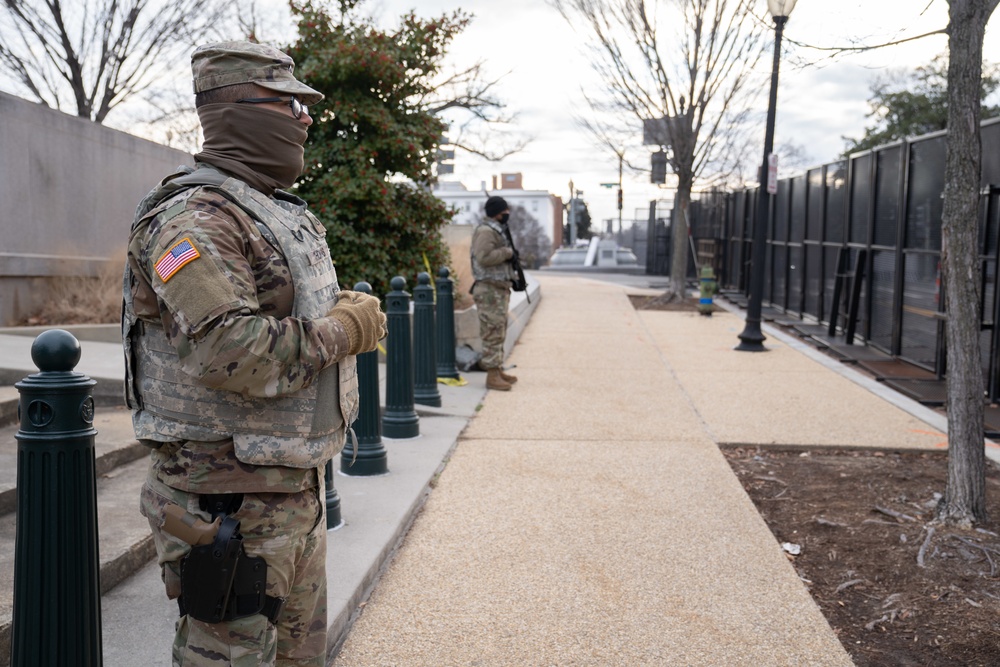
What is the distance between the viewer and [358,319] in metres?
2.28

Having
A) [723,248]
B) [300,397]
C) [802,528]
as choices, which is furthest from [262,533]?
[723,248]

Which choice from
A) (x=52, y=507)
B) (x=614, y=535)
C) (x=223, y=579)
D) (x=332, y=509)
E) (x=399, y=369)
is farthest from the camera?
(x=399, y=369)

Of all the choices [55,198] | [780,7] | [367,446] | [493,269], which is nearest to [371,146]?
[493,269]

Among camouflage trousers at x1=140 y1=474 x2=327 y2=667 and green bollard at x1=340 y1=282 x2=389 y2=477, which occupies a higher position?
camouflage trousers at x1=140 y1=474 x2=327 y2=667

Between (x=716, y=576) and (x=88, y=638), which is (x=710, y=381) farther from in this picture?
(x=88, y=638)

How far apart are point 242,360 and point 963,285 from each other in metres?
4.08

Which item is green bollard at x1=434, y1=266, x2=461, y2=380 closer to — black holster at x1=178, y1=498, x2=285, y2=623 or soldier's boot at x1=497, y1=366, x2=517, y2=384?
soldier's boot at x1=497, y1=366, x2=517, y2=384

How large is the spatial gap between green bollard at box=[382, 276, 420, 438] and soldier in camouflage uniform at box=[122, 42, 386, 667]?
3333mm

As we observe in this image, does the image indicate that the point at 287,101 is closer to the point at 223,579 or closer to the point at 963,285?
the point at 223,579

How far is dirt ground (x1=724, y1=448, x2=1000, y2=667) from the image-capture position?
353cm

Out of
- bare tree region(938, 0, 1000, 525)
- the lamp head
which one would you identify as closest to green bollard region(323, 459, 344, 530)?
bare tree region(938, 0, 1000, 525)

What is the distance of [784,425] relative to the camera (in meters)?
7.23

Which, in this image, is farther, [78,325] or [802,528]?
[78,325]

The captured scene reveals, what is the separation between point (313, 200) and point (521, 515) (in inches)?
248
